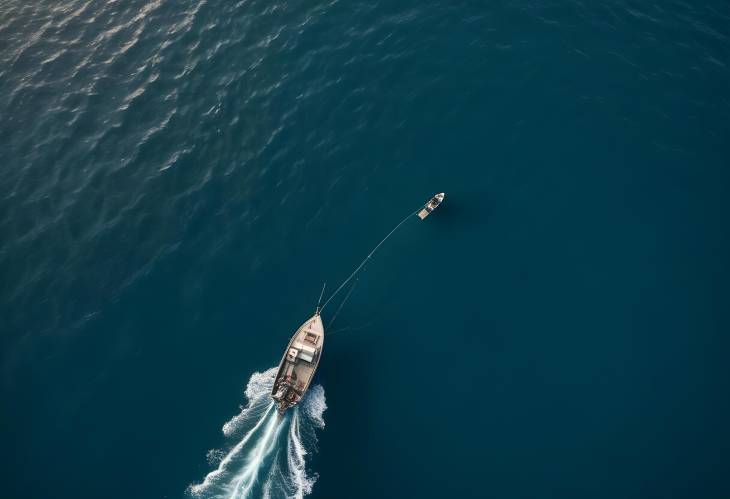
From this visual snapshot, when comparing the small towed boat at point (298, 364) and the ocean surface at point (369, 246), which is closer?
the ocean surface at point (369, 246)

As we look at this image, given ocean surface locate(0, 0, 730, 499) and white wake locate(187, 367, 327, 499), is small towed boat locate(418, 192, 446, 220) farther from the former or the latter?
white wake locate(187, 367, 327, 499)

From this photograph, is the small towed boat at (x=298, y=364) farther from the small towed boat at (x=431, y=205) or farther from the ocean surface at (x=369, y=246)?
the small towed boat at (x=431, y=205)

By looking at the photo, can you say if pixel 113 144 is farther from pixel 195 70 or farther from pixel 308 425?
pixel 308 425

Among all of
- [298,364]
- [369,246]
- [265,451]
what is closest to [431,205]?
[369,246]

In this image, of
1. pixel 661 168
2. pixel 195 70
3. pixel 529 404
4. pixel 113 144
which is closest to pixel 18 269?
pixel 113 144

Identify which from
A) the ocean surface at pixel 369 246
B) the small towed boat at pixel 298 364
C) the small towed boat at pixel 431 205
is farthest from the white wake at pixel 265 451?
the small towed boat at pixel 431 205

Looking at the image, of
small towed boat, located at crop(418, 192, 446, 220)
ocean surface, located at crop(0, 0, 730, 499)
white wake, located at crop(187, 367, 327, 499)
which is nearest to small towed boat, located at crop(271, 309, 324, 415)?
white wake, located at crop(187, 367, 327, 499)
